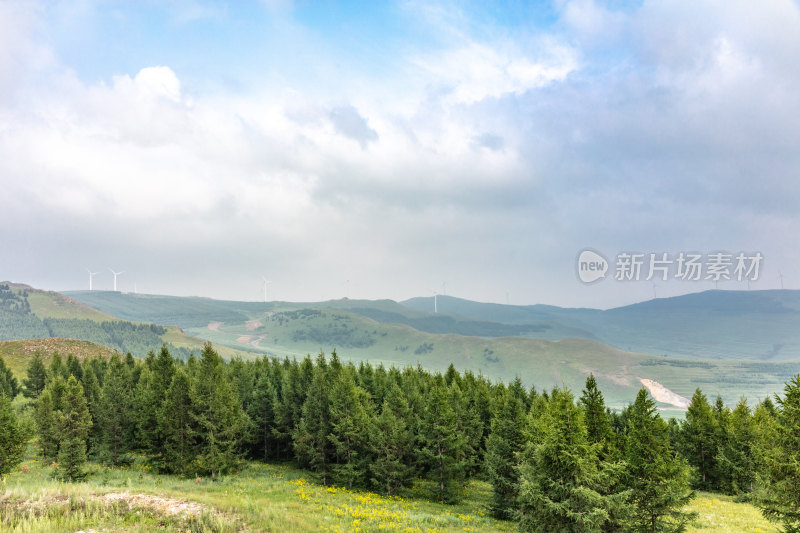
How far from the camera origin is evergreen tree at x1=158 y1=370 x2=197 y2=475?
144 feet

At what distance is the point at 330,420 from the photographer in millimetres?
46781

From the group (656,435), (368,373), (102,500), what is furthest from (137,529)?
(368,373)

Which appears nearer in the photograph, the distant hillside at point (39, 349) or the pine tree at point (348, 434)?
the pine tree at point (348, 434)

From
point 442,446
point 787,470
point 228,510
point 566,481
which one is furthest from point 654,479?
point 442,446

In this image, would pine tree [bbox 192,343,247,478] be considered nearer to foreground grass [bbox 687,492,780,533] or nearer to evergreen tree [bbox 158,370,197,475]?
evergreen tree [bbox 158,370,197,475]

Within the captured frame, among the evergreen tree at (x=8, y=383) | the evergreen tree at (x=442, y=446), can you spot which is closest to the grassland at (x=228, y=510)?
the evergreen tree at (x=442, y=446)

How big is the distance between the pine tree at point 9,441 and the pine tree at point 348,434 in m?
28.4

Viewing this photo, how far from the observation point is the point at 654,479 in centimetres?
2188

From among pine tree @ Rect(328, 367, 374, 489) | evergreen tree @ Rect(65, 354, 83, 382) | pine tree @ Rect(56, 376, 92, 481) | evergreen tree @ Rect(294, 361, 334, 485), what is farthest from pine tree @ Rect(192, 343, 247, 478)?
evergreen tree @ Rect(65, 354, 83, 382)

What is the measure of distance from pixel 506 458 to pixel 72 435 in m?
43.0

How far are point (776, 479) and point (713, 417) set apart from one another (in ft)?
136

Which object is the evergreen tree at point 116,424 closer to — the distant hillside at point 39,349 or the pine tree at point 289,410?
the pine tree at point 289,410

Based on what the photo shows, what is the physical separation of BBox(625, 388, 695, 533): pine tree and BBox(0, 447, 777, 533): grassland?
11092 mm

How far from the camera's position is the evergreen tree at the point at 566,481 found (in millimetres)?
20172
